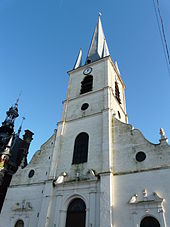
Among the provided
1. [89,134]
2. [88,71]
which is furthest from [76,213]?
[88,71]

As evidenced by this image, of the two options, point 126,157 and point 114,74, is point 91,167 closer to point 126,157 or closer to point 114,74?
point 126,157

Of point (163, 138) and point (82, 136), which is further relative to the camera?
point (82, 136)

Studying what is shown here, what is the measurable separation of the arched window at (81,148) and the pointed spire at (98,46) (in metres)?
11.4

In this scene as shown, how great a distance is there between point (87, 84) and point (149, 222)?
1358 cm

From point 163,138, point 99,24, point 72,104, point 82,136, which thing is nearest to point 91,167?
point 82,136

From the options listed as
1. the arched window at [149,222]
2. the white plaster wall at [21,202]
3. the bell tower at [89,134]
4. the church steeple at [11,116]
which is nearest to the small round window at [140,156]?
the bell tower at [89,134]

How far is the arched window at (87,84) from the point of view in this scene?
63.2 ft

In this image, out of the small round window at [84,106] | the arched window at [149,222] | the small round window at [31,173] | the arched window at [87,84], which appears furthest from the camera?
the arched window at [87,84]

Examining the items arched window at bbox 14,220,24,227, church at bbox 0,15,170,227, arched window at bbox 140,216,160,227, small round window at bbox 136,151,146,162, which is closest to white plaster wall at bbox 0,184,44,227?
church at bbox 0,15,170,227

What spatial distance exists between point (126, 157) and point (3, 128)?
70.6 feet

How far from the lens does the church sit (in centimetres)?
1030

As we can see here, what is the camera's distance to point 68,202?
491 inches

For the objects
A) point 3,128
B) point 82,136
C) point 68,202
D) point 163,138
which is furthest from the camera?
point 3,128

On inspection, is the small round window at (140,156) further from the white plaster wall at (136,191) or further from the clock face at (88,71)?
the clock face at (88,71)
